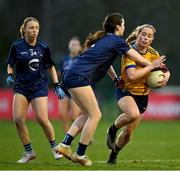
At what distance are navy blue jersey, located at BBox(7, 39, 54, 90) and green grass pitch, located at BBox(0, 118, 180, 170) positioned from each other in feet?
4.01

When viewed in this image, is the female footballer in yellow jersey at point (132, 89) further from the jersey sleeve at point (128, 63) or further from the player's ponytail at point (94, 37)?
the player's ponytail at point (94, 37)

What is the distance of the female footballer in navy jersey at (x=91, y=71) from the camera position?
1158cm

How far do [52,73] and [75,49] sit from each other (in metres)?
4.83

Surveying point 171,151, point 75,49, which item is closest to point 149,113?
point 75,49

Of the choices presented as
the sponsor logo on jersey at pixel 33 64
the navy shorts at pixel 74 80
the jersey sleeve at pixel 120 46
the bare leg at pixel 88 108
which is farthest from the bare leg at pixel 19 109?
the jersey sleeve at pixel 120 46

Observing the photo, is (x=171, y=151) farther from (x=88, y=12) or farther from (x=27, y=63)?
(x=88, y=12)

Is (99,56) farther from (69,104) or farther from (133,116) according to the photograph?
(69,104)

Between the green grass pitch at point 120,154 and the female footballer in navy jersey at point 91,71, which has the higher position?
the female footballer in navy jersey at point 91,71

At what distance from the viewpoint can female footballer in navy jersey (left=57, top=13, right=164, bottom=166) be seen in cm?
1158

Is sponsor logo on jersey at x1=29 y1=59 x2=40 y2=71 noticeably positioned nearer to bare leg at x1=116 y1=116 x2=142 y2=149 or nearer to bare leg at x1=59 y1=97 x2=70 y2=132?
bare leg at x1=116 y1=116 x2=142 y2=149

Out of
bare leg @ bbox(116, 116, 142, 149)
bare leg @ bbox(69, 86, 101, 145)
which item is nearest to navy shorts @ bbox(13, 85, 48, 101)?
bare leg @ bbox(69, 86, 101, 145)

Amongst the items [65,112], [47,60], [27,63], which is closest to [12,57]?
[27,63]

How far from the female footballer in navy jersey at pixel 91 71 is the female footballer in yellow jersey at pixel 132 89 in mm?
281

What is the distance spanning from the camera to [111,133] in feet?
41.5
